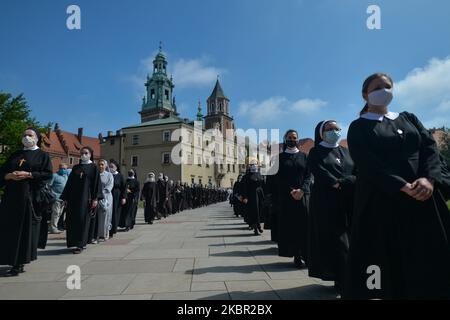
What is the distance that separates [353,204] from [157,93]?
285 ft

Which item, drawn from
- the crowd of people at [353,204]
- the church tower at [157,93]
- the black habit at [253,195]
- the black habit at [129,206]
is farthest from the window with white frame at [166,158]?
the crowd of people at [353,204]

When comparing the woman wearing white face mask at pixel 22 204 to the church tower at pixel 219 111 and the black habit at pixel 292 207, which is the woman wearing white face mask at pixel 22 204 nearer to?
the black habit at pixel 292 207

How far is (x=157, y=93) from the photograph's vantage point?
87.2 m

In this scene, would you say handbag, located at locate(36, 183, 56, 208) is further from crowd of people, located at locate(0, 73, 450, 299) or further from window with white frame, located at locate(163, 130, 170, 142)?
window with white frame, located at locate(163, 130, 170, 142)

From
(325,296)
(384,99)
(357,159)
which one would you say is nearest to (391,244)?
(357,159)

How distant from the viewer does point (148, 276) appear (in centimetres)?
504

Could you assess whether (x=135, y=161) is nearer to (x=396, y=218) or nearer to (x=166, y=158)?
(x=166, y=158)

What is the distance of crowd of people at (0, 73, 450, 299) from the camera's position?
2594 mm

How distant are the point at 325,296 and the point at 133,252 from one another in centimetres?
474

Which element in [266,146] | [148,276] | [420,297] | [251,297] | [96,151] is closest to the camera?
[420,297]

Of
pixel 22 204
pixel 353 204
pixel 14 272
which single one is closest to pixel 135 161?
pixel 22 204

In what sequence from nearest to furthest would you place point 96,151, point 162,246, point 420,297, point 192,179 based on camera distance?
1. point 420,297
2. point 162,246
3. point 192,179
4. point 96,151

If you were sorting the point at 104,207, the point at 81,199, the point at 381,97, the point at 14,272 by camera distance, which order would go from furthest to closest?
the point at 104,207 < the point at 81,199 < the point at 14,272 < the point at 381,97

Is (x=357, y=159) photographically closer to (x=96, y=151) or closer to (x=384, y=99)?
(x=384, y=99)
